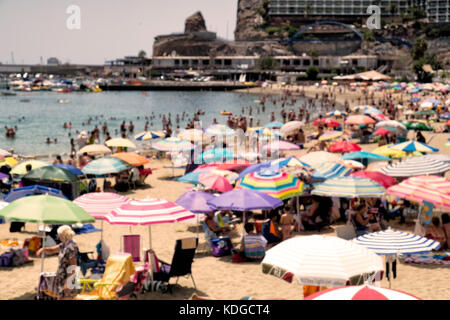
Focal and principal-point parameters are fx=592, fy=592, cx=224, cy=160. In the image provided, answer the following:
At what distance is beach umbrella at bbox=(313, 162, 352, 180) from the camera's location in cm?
1380

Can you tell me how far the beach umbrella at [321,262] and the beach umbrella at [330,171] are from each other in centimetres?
699

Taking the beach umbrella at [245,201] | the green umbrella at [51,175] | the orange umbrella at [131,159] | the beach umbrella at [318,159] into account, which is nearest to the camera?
the beach umbrella at [245,201]

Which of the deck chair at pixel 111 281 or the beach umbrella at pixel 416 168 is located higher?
the beach umbrella at pixel 416 168

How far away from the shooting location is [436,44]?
146m

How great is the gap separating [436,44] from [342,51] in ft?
76.7

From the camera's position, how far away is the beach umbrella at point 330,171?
13.8 m

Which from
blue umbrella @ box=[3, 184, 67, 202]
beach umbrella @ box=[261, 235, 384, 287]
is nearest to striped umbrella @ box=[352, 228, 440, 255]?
beach umbrella @ box=[261, 235, 384, 287]

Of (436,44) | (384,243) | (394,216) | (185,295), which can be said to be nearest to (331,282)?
(384,243)

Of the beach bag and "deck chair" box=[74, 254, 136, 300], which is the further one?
the beach bag

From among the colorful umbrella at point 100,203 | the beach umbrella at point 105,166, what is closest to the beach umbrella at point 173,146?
the beach umbrella at point 105,166

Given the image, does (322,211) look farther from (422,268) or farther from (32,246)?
(32,246)

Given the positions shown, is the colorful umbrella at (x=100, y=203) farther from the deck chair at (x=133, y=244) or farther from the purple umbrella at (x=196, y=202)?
the purple umbrella at (x=196, y=202)

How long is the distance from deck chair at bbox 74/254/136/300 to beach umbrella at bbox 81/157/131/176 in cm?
792

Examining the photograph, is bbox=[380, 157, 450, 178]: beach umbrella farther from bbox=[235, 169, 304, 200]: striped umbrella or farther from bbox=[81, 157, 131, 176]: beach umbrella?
bbox=[81, 157, 131, 176]: beach umbrella
